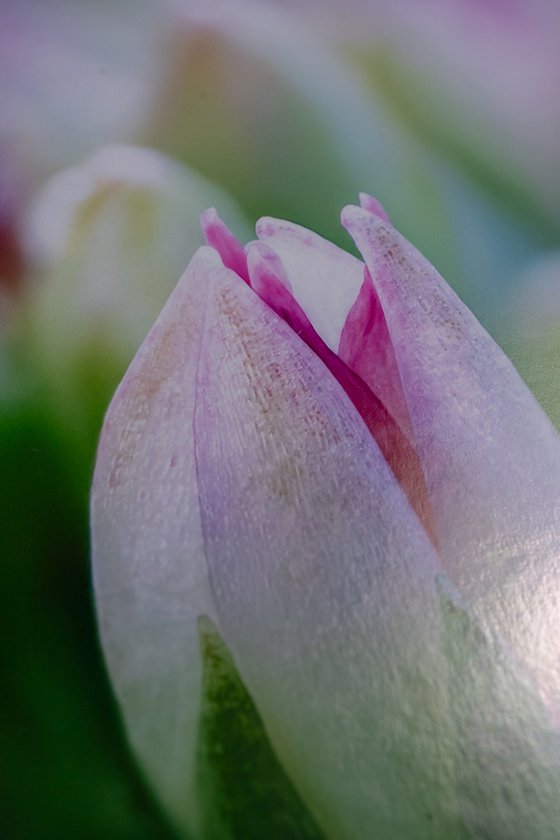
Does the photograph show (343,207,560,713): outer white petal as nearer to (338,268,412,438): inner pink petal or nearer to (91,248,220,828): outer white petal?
(338,268,412,438): inner pink petal

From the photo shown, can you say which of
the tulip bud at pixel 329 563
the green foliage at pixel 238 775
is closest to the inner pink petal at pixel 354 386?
the tulip bud at pixel 329 563

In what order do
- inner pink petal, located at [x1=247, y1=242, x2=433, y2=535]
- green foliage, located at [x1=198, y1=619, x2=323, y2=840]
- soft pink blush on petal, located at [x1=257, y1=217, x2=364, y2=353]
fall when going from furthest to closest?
soft pink blush on petal, located at [x1=257, y1=217, x2=364, y2=353], inner pink petal, located at [x1=247, y1=242, x2=433, y2=535], green foliage, located at [x1=198, y1=619, x2=323, y2=840]

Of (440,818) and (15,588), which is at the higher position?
(15,588)

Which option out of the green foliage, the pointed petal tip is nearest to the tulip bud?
the green foliage

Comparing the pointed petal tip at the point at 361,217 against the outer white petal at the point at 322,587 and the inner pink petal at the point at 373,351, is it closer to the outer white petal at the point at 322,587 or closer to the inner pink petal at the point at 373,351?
the inner pink petal at the point at 373,351

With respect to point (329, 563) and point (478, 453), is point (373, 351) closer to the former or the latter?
point (478, 453)

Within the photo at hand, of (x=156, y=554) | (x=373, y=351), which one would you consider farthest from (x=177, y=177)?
(x=156, y=554)

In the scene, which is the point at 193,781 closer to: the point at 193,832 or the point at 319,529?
the point at 193,832

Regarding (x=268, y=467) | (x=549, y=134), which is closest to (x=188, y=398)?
(x=268, y=467)
